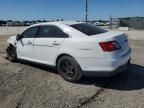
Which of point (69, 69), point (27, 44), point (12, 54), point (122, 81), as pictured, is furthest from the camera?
point (12, 54)

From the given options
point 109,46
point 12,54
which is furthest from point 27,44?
point 109,46

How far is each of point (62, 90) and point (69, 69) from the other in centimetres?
77

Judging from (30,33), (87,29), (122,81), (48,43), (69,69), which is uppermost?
(87,29)

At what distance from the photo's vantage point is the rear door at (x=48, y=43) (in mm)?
7191

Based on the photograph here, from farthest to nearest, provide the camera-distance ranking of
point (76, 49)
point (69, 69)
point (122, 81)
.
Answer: point (122, 81) < point (69, 69) < point (76, 49)

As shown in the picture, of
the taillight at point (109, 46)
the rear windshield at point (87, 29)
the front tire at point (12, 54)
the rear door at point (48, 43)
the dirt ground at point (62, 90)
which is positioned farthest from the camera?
the front tire at point (12, 54)

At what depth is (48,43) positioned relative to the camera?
24.2ft

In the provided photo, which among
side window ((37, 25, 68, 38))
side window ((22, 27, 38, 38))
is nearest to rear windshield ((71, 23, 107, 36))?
side window ((37, 25, 68, 38))

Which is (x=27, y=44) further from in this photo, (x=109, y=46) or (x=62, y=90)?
(x=109, y=46)

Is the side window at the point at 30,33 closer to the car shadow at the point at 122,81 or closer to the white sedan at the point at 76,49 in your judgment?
the white sedan at the point at 76,49

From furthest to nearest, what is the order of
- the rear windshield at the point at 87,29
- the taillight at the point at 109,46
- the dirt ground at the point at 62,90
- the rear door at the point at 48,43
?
the rear door at the point at 48,43 < the rear windshield at the point at 87,29 < the taillight at the point at 109,46 < the dirt ground at the point at 62,90

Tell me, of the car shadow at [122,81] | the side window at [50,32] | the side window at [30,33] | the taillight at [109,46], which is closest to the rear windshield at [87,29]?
the side window at [50,32]

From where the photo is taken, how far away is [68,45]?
22.4 ft

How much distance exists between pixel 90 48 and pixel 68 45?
2.29 feet
